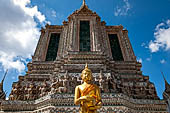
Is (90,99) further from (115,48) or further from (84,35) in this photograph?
(115,48)

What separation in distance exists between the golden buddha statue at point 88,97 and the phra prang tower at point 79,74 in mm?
4773

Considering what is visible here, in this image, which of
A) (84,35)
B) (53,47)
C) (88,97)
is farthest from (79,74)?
(53,47)

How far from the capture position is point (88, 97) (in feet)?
16.1

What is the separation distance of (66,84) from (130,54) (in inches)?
429

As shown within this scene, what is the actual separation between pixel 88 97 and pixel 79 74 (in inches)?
306

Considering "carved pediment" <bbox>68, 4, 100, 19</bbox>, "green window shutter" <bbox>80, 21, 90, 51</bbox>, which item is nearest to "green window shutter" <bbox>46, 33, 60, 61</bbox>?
"carved pediment" <bbox>68, 4, 100, 19</bbox>

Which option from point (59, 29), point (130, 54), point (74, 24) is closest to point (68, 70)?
point (74, 24)

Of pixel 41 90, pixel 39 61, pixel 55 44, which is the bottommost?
pixel 41 90

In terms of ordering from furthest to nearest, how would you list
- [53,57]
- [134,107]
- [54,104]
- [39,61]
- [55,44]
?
[55,44]
[53,57]
[39,61]
[134,107]
[54,104]

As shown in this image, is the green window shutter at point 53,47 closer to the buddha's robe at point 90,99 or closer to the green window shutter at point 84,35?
the green window shutter at point 84,35

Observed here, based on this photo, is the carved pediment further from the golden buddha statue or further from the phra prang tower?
the golden buddha statue

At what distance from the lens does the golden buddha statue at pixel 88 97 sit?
16.2ft

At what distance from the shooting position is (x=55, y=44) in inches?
817

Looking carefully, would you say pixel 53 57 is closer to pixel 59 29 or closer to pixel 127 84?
pixel 59 29
